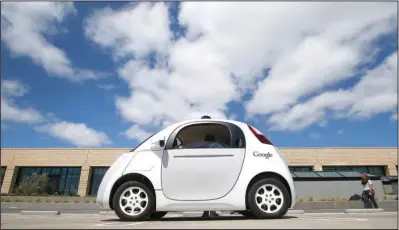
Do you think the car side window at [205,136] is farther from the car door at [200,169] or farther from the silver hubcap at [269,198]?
the silver hubcap at [269,198]

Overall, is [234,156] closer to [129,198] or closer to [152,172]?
[152,172]

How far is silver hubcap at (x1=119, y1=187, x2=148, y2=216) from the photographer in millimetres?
4211

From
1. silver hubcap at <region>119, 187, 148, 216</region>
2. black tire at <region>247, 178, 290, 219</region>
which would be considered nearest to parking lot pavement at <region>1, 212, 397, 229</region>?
black tire at <region>247, 178, 290, 219</region>

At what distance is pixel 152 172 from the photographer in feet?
14.1

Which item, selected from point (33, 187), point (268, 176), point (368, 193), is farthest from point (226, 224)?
point (33, 187)

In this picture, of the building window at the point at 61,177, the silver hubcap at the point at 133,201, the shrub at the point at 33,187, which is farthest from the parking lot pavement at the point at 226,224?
the building window at the point at 61,177

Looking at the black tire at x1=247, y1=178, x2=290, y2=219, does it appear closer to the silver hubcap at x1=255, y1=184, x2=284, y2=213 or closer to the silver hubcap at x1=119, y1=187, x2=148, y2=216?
the silver hubcap at x1=255, y1=184, x2=284, y2=213

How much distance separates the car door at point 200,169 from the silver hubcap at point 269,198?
413 millimetres

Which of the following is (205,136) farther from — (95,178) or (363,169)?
(363,169)

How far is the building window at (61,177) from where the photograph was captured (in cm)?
4147

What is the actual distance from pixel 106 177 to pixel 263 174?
2.38 m

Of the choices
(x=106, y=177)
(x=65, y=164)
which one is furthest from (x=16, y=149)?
→ (x=106, y=177)

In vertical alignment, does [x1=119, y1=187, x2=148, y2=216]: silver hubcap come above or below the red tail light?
below

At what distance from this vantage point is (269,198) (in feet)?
13.7
